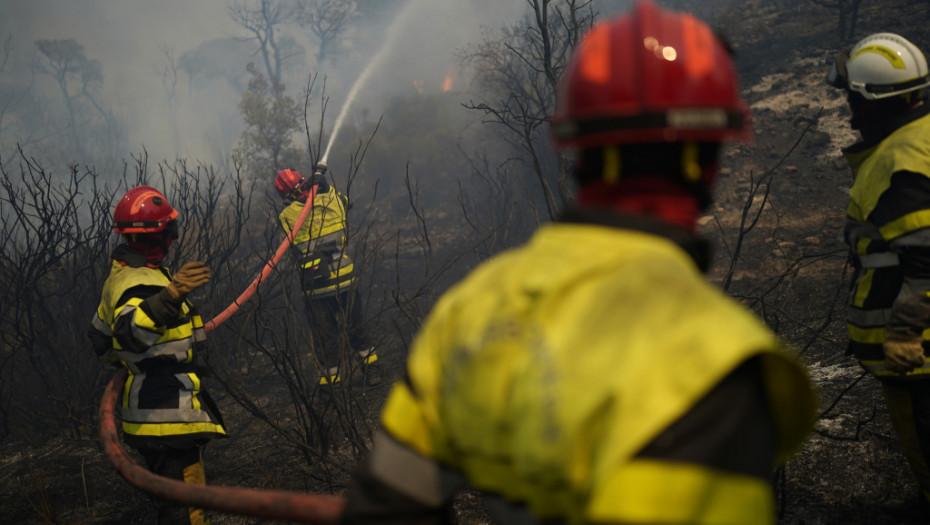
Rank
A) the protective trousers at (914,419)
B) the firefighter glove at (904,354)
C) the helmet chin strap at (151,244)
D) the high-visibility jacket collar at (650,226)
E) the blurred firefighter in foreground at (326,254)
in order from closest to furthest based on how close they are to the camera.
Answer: the high-visibility jacket collar at (650,226) < the firefighter glove at (904,354) < the protective trousers at (914,419) < the helmet chin strap at (151,244) < the blurred firefighter in foreground at (326,254)

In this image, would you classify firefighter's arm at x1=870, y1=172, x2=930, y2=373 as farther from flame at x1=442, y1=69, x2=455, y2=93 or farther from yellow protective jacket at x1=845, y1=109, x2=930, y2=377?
flame at x1=442, y1=69, x2=455, y2=93

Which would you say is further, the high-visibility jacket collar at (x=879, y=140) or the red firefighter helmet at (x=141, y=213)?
the red firefighter helmet at (x=141, y=213)

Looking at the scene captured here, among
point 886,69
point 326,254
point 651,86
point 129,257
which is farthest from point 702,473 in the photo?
point 326,254

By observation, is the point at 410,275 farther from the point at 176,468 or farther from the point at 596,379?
the point at 596,379

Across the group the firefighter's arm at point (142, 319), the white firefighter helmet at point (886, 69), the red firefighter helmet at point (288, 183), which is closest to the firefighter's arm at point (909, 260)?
the white firefighter helmet at point (886, 69)

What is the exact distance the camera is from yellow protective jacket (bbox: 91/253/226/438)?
3393 mm

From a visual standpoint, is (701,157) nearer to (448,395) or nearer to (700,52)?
(700,52)

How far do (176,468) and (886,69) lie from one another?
3.71 meters

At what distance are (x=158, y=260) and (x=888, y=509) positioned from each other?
375cm

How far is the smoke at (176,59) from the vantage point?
47.5 m

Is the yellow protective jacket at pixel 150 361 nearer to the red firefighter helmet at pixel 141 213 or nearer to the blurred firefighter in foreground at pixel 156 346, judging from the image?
the blurred firefighter in foreground at pixel 156 346

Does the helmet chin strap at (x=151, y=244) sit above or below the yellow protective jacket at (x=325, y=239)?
above

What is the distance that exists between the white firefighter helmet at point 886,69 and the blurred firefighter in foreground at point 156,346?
3.07 metres

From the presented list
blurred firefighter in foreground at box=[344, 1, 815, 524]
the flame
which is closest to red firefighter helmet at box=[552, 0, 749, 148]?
blurred firefighter in foreground at box=[344, 1, 815, 524]
